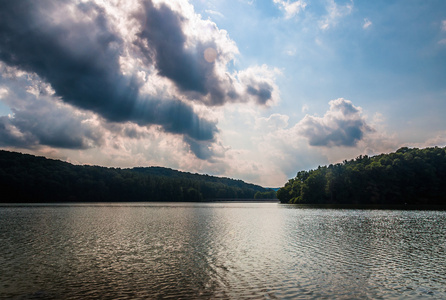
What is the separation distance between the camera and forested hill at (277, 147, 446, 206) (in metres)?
164

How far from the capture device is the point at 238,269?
24.0 meters

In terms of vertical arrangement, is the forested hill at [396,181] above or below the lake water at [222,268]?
above

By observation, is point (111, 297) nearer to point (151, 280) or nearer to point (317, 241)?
point (151, 280)

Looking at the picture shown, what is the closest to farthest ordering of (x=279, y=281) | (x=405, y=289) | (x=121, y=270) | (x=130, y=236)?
(x=405, y=289)
(x=279, y=281)
(x=121, y=270)
(x=130, y=236)

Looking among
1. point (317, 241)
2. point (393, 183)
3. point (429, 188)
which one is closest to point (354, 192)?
point (393, 183)

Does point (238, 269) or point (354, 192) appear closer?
point (238, 269)

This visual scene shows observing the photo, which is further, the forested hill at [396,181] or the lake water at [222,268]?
the forested hill at [396,181]

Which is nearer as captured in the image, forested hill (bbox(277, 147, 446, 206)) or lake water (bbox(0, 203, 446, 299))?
lake water (bbox(0, 203, 446, 299))

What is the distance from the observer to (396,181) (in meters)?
169

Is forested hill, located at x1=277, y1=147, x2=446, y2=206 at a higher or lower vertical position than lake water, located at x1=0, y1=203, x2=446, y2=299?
higher

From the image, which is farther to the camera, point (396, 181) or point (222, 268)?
point (396, 181)

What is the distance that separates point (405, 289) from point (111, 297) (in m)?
18.1

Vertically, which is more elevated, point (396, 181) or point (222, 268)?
point (396, 181)

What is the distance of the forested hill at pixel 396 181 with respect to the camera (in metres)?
164
